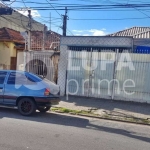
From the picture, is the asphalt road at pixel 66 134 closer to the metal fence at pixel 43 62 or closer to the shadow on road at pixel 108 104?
the shadow on road at pixel 108 104

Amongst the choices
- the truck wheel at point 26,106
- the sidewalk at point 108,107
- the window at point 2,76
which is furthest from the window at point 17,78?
the sidewalk at point 108,107

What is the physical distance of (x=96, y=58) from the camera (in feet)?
35.8

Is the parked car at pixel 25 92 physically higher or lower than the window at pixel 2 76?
lower

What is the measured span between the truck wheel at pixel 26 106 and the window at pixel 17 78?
618mm

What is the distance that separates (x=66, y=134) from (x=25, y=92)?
8.30 feet

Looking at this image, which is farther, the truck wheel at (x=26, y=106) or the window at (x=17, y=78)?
the window at (x=17, y=78)

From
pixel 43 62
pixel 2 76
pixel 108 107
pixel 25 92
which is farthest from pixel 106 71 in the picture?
pixel 2 76

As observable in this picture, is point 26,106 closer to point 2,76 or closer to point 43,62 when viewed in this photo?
point 2,76

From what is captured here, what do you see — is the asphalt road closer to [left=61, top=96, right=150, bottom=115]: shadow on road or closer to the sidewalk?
the sidewalk

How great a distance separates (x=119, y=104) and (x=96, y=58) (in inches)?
101

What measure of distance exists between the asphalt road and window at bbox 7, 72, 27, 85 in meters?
1.08

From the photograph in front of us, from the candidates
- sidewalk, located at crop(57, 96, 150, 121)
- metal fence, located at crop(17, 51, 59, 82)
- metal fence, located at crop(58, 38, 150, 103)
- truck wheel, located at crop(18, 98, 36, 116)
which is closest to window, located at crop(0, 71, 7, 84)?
truck wheel, located at crop(18, 98, 36, 116)

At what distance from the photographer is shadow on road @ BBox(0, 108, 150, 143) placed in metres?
5.98

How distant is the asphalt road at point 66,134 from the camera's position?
15.0 feet
